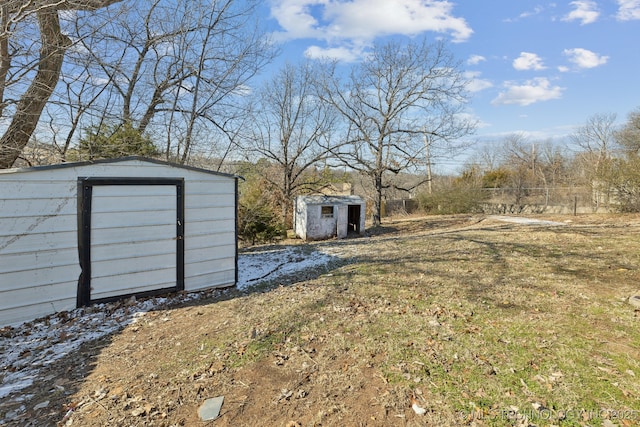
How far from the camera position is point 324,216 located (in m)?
12.9

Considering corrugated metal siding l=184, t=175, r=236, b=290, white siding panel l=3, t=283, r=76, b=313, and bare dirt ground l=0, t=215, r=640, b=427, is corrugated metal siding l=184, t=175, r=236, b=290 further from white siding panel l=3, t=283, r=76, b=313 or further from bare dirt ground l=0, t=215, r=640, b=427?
white siding panel l=3, t=283, r=76, b=313

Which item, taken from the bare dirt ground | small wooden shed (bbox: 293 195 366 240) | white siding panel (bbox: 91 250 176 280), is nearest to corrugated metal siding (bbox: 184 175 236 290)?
white siding panel (bbox: 91 250 176 280)

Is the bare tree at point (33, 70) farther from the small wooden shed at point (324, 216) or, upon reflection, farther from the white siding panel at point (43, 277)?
the small wooden shed at point (324, 216)

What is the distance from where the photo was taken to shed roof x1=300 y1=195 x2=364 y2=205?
12859 mm

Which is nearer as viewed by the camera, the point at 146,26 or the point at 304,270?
the point at 304,270

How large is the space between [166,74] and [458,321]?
965 cm

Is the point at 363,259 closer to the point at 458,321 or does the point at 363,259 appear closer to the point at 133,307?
the point at 458,321

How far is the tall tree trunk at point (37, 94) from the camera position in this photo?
5.24m

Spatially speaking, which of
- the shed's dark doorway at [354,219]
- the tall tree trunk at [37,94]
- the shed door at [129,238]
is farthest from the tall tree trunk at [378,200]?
the tall tree trunk at [37,94]

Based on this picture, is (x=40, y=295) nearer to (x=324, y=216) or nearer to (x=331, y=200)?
(x=324, y=216)

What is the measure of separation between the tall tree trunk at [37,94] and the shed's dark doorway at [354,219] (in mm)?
10846

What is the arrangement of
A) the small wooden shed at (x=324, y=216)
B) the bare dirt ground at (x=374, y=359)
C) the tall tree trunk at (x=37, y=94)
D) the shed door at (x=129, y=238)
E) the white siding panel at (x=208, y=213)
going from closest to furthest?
1. the bare dirt ground at (x=374, y=359)
2. the shed door at (x=129, y=238)
3. the white siding panel at (x=208, y=213)
4. the tall tree trunk at (x=37, y=94)
5. the small wooden shed at (x=324, y=216)

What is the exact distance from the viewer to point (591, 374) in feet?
7.43

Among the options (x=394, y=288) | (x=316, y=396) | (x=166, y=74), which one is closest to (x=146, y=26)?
(x=166, y=74)
